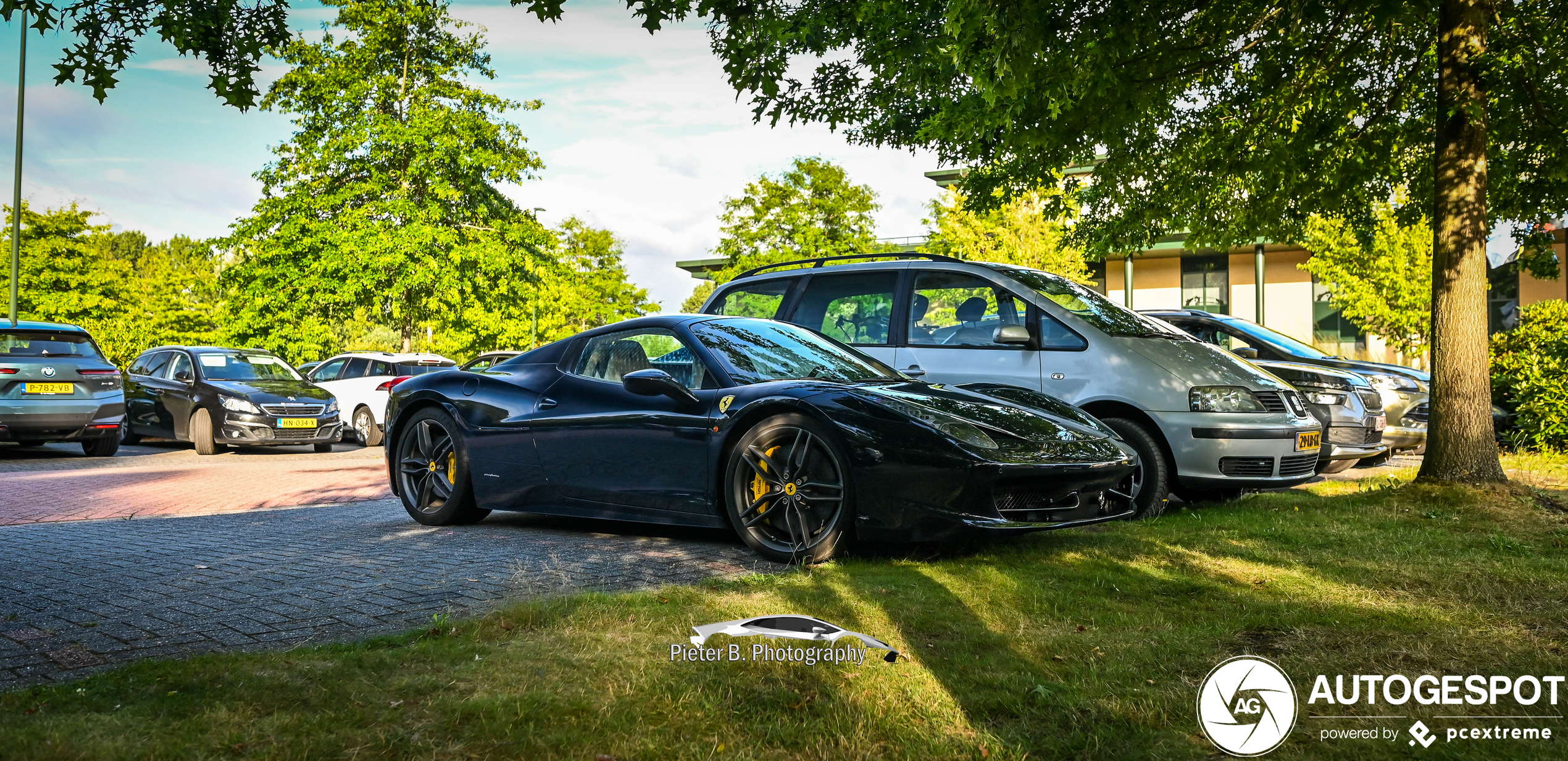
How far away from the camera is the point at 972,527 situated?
15.7 ft

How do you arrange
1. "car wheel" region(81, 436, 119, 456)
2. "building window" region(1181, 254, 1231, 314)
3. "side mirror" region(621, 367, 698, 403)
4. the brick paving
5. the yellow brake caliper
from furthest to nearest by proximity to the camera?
"building window" region(1181, 254, 1231, 314), "car wheel" region(81, 436, 119, 456), "side mirror" region(621, 367, 698, 403), the yellow brake caliper, the brick paving

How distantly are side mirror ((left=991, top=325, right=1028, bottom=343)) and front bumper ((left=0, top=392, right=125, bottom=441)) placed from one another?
12291 millimetres

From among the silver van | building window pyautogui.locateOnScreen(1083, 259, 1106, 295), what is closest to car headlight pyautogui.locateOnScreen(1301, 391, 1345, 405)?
the silver van

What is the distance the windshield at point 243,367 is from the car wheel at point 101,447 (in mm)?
1551

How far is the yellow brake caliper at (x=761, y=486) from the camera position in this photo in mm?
5273

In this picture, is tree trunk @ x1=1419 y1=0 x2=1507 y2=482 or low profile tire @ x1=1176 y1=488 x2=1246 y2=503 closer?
tree trunk @ x1=1419 y1=0 x2=1507 y2=482

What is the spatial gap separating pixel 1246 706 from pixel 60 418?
49.3 feet

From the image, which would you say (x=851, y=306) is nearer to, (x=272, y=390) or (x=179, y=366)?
(x=272, y=390)

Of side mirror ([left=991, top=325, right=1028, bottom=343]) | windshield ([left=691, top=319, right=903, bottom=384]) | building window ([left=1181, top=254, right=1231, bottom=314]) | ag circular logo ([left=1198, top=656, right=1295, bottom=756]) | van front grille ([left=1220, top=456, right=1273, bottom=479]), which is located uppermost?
building window ([left=1181, top=254, right=1231, bottom=314])

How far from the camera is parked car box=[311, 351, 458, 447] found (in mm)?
18016

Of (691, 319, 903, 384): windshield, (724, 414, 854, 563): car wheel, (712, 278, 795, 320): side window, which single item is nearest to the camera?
(724, 414, 854, 563): car wheel

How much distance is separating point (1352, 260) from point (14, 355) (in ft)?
93.5

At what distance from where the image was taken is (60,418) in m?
13.9

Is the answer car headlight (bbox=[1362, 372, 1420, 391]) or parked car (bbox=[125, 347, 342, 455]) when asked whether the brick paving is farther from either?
parked car (bbox=[125, 347, 342, 455])
